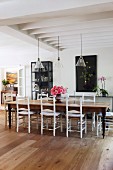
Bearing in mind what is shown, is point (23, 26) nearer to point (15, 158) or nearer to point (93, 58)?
point (15, 158)

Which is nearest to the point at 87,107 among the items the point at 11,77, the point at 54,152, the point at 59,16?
the point at 54,152

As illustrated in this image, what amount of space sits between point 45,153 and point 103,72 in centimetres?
450

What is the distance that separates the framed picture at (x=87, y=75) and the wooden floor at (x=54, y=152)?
276 centimetres

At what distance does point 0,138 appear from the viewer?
461 cm

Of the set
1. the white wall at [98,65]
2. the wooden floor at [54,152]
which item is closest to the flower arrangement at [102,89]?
the white wall at [98,65]

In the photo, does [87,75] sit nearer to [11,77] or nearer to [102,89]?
[102,89]

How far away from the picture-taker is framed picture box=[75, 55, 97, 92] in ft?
24.1

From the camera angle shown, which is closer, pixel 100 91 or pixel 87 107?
pixel 87 107

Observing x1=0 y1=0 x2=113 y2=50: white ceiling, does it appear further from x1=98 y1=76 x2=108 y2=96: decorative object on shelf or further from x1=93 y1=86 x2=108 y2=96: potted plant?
x1=93 y1=86 x2=108 y2=96: potted plant

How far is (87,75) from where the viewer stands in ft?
24.4

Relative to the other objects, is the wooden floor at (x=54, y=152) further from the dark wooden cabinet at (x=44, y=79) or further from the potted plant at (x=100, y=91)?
the dark wooden cabinet at (x=44, y=79)

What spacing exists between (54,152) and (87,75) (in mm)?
4309

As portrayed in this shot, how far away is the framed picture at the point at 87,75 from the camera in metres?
7.33

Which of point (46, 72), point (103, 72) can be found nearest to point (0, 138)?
point (46, 72)
